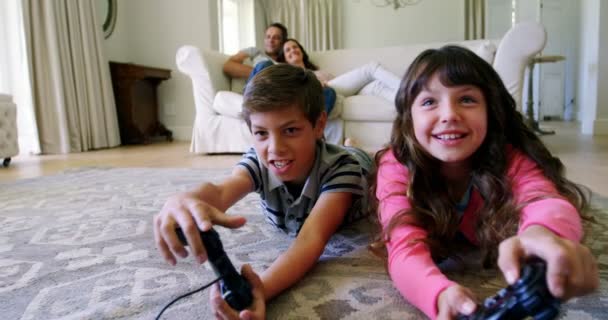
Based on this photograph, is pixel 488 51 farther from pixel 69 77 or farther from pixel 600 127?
pixel 69 77

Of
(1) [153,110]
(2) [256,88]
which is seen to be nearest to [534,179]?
(2) [256,88]

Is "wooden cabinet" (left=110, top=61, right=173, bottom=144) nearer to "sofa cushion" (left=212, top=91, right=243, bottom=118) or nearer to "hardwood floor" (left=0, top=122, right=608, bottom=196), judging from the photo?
"hardwood floor" (left=0, top=122, right=608, bottom=196)

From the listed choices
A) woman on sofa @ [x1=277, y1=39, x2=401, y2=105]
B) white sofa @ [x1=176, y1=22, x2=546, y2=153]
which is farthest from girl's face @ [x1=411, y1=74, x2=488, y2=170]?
woman on sofa @ [x1=277, y1=39, x2=401, y2=105]

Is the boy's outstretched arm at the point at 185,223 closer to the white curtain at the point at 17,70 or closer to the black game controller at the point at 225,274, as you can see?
the black game controller at the point at 225,274

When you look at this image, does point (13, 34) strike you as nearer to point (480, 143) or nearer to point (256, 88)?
point (256, 88)

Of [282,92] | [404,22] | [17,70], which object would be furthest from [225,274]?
[404,22]

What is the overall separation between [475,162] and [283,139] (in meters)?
0.32

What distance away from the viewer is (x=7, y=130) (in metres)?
2.35

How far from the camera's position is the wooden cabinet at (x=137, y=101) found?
11.8 feet

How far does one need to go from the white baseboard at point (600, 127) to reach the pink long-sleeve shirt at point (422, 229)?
11.9 ft

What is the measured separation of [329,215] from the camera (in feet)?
2.45

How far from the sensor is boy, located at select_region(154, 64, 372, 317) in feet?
2.22

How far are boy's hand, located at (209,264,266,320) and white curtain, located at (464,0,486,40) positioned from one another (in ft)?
17.3

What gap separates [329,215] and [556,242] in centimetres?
45
